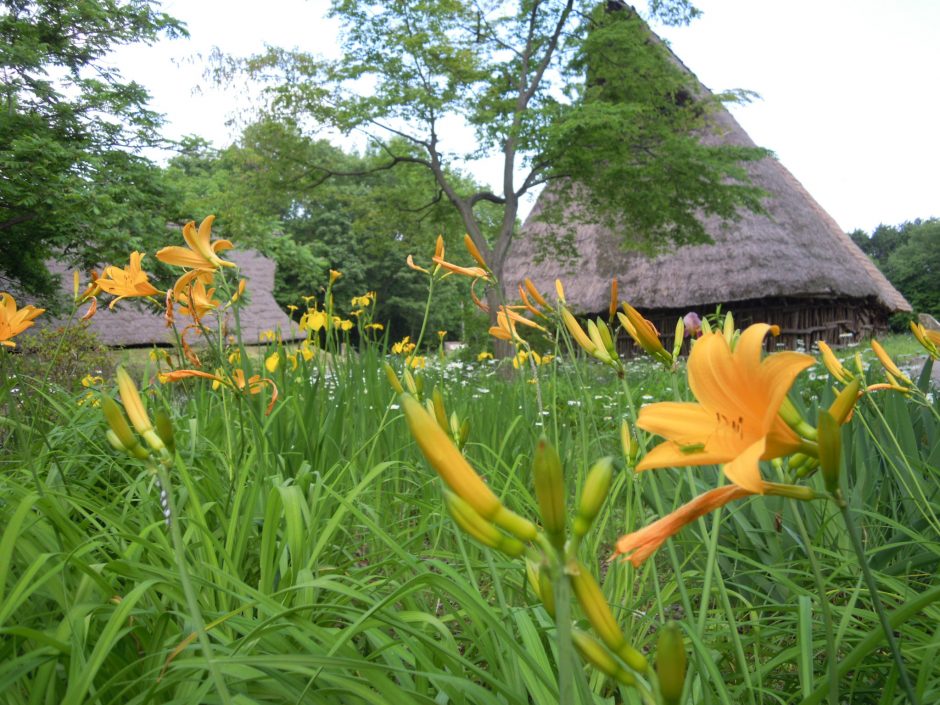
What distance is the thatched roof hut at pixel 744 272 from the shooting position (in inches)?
518

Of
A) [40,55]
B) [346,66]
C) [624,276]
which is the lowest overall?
[624,276]

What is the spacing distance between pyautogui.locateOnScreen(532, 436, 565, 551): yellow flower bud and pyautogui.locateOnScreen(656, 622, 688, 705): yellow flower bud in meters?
0.08

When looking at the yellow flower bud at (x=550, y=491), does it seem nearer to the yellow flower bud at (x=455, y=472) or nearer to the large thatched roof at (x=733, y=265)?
the yellow flower bud at (x=455, y=472)

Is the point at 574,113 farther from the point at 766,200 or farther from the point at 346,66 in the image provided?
the point at 766,200

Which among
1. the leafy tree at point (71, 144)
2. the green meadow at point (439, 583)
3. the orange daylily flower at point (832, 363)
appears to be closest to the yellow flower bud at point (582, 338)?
the green meadow at point (439, 583)

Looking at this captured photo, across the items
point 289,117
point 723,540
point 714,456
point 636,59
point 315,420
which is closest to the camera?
point 714,456

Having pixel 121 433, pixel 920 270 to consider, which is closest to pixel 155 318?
pixel 121 433

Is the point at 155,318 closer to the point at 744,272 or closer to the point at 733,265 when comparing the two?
the point at 733,265

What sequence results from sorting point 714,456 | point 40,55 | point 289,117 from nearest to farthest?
point 714,456 < point 40,55 < point 289,117

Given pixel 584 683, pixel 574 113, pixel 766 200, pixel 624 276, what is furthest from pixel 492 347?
pixel 584 683

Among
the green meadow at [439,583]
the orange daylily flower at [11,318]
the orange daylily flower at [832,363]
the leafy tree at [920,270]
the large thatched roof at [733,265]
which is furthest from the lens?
the leafy tree at [920,270]

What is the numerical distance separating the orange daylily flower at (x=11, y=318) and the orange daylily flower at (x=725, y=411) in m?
1.21

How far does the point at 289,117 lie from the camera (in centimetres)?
1185

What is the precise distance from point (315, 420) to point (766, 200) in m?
14.2
